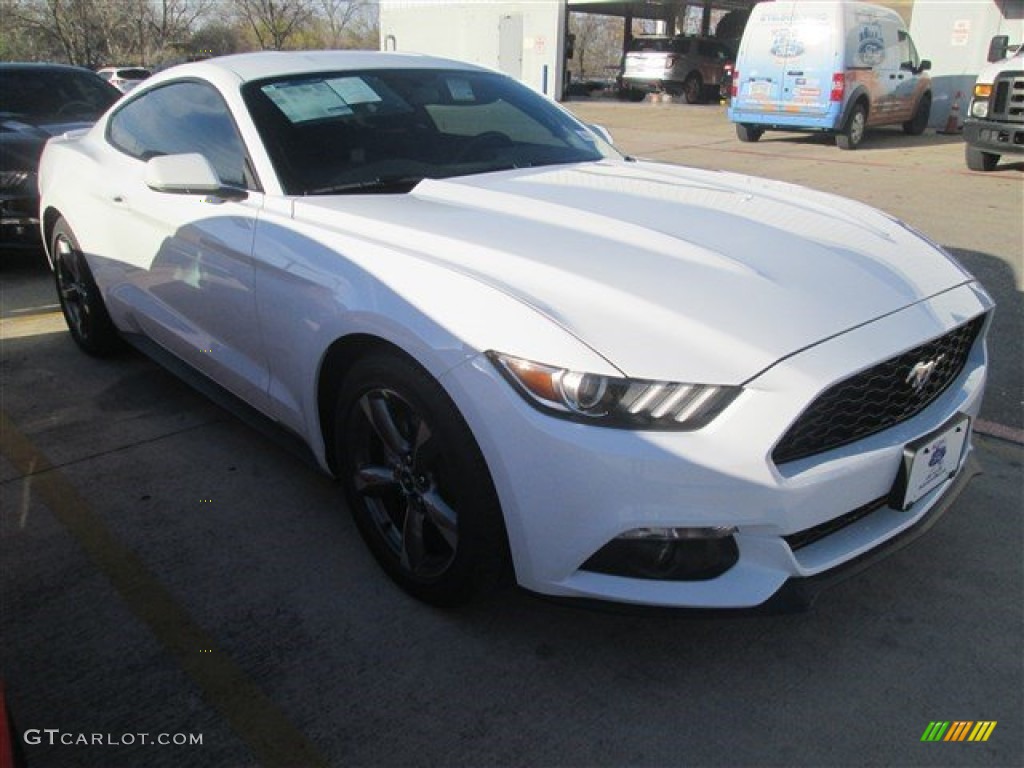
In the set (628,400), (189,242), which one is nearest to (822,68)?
(189,242)

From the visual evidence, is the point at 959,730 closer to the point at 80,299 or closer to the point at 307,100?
the point at 307,100

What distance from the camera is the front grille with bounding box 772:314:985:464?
6.85 ft

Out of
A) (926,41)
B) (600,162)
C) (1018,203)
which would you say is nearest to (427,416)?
(600,162)

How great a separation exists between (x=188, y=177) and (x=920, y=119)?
17005mm

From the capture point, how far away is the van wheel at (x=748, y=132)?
1555 centimetres

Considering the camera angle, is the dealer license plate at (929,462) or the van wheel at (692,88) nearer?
the dealer license plate at (929,462)

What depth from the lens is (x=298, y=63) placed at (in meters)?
3.56

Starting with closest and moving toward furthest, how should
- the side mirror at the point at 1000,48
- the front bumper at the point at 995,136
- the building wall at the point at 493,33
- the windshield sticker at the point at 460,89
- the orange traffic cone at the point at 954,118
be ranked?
the windshield sticker at the point at 460,89
the front bumper at the point at 995,136
the side mirror at the point at 1000,48
the orange traffic cone at the point at 954,118
the building wall at the point at 493,33

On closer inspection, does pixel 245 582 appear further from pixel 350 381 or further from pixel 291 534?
pixel 350 381

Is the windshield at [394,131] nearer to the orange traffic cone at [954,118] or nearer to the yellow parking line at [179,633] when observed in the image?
the yellow parking line at [179,633]

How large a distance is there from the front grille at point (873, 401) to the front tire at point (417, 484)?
78cm

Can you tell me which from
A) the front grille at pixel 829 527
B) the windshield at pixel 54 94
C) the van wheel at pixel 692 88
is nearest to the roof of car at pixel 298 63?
the front grille at pixel 829 527

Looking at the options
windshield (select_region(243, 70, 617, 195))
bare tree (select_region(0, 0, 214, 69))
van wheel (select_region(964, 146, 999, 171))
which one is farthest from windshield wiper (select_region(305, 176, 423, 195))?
bare tree (select_region(0, 0, 214, 69))

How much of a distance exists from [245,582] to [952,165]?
1295cm
